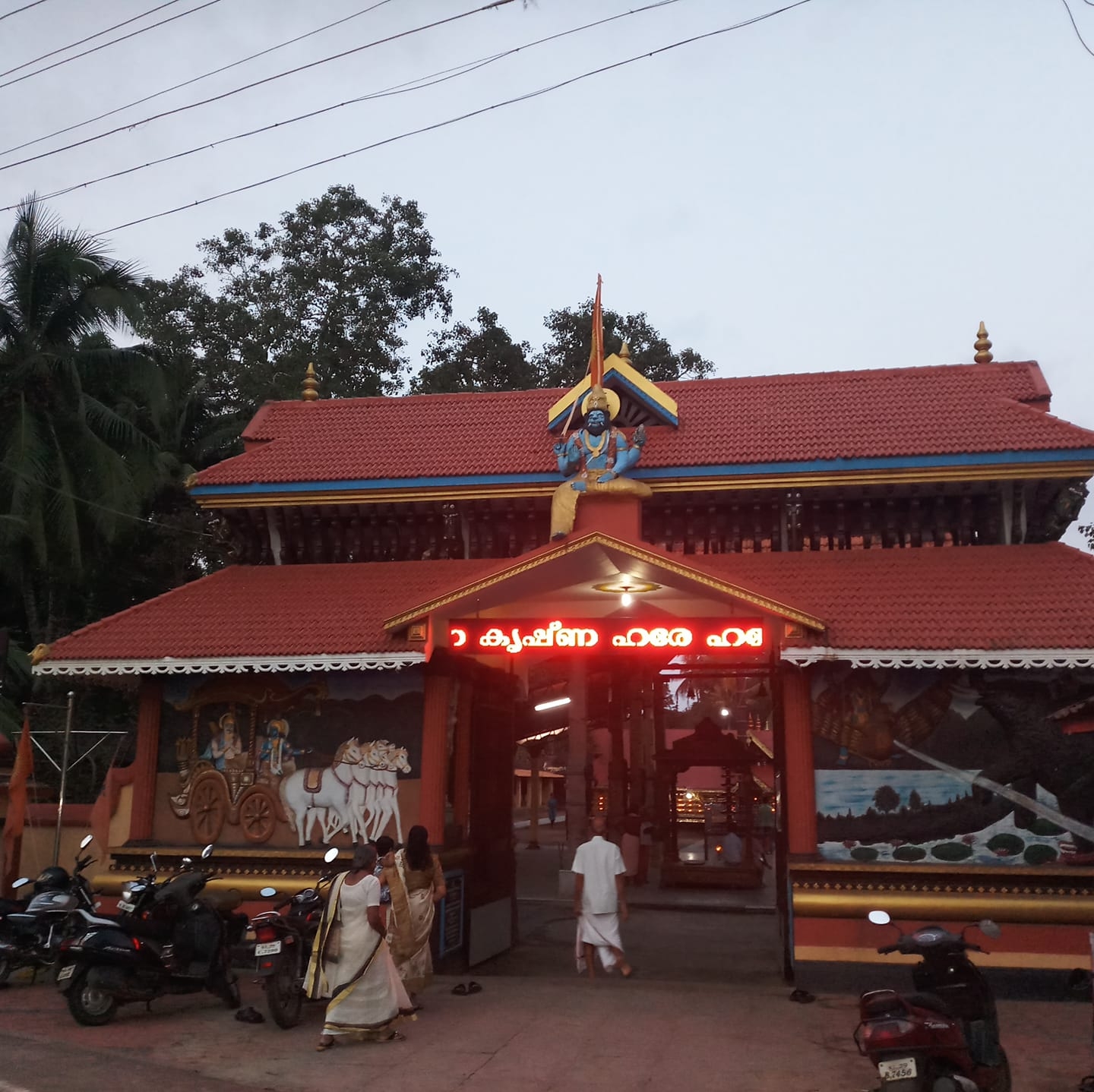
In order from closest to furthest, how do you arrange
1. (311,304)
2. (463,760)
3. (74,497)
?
1. (463,760)
2. (74,497)
3. (311,304)

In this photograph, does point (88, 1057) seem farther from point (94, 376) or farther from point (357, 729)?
point (94, 376)

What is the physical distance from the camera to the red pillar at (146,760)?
12086 millimetres

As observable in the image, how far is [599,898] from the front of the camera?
35.6ft

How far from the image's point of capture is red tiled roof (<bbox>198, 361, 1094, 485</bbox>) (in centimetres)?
1243

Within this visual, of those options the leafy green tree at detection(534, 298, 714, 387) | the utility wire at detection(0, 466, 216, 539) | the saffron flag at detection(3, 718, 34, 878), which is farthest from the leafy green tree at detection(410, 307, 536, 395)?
the saffron flag at detection(3, 718, 34, 878)

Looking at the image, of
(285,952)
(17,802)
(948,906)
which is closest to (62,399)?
(17,802)

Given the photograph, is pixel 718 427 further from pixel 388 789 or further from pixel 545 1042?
pixel 545 1042

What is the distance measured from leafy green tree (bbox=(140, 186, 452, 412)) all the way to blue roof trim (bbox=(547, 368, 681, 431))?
20.9 metres

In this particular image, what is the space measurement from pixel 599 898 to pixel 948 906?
11.2 ft

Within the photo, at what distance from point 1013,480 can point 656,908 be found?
35.5 feet

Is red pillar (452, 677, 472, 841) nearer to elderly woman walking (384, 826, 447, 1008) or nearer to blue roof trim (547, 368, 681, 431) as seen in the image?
elderly woman walking (384, 826, 447, 1008)

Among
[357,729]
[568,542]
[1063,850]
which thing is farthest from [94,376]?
[1063,850]

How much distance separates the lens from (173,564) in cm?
2794

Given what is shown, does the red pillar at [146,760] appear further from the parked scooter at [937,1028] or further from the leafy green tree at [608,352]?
the leafy green tree at [608,352]
